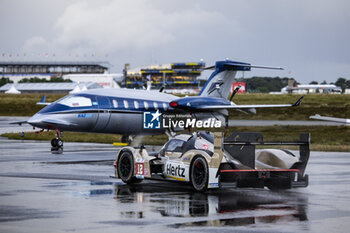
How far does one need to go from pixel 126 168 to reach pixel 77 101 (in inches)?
681

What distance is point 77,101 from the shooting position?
35062 mm

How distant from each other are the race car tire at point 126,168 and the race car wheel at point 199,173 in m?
2.37

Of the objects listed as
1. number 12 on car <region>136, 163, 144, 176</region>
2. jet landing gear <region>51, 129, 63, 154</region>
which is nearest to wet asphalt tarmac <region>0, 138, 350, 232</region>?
number 12 on car <region>136, 163, 144, 176</region>

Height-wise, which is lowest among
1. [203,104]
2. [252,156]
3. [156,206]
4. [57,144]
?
[156,206]

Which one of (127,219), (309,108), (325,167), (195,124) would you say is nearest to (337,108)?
(309,108)

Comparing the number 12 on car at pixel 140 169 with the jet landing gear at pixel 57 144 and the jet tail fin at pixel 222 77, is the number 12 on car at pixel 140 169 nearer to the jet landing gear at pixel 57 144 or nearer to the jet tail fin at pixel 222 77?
the jet landing gear at pixel 57 144

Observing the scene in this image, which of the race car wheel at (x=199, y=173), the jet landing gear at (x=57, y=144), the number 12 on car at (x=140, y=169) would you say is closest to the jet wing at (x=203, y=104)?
the jet landing gear at (x=57, y=144)

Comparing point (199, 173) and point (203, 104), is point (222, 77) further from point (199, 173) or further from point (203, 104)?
point (199, 173)

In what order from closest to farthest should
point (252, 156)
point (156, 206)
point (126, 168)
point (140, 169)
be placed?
point (156, 206), point (252, 156), point (140, 169), point (126, 168)

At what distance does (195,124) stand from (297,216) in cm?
2867

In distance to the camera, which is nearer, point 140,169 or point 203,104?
point 140,169

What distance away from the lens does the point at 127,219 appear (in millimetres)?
12039

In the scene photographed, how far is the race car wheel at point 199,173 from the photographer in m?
15.7

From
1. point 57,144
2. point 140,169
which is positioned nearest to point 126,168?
point 140,169
